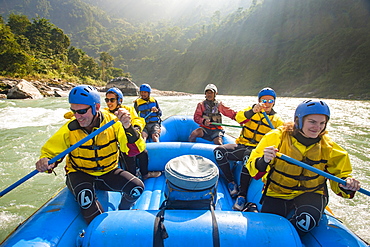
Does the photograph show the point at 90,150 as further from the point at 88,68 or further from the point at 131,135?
the point at 88,68

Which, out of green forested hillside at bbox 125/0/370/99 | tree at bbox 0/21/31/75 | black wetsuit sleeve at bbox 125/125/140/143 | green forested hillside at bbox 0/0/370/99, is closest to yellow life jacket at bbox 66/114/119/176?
black wetsuit sleeve at bbox 125/125/140/143

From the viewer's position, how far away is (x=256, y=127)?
9.70ft

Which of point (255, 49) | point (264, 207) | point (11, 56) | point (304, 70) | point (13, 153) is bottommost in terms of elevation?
point (13, 153)

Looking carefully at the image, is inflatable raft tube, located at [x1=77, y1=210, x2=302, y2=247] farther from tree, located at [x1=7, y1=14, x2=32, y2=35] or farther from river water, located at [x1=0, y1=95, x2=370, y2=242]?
tree, located at [x1=7, y1=14, x2=32, y2=35]

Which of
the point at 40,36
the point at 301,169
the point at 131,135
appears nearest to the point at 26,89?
the point at 131,135

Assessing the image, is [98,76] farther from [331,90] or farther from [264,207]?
[264,207]

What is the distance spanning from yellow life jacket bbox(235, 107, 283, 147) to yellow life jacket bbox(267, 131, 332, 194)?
3.36ft

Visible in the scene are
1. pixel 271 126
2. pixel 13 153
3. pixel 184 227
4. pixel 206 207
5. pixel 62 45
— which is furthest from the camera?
pixel 62 45

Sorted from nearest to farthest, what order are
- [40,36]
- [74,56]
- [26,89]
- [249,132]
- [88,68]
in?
[249,132]
[26,89]
[40,36]
[88,68]
[74,56]

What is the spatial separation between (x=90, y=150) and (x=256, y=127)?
2.23 metres

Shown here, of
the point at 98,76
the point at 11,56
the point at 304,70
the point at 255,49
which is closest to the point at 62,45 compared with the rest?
the point at 98,76

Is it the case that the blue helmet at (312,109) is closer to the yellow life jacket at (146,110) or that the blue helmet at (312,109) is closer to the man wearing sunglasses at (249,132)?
the man wearing sunglasses at (249,132)

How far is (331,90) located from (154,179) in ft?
89.8

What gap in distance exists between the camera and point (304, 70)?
95.1ft
